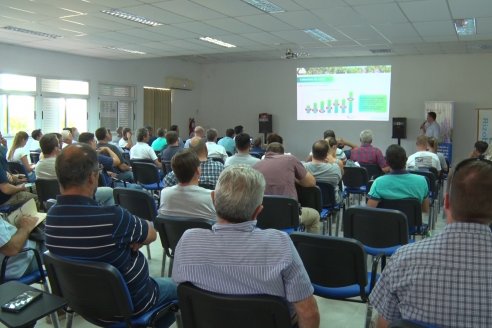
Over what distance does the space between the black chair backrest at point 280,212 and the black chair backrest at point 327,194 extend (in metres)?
1.09

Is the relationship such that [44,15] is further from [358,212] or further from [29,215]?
[358,212]

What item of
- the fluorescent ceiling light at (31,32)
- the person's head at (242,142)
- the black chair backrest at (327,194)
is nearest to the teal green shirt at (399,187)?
the black chair backrest at (327,194)

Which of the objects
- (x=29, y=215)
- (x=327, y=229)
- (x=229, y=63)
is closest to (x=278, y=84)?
(x=229, y=63)

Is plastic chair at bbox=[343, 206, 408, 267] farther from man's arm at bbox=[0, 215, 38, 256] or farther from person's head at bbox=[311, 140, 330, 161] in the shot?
man's arm at bbox=[0, 215, 38, 256]

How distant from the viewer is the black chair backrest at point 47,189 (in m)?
→ 4.22

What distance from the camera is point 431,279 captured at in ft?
4.54

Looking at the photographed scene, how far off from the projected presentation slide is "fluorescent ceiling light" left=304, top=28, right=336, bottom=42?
3.61 m

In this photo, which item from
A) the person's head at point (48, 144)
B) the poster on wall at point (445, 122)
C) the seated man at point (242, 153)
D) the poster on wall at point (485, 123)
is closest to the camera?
the person's head at point (48, 144)

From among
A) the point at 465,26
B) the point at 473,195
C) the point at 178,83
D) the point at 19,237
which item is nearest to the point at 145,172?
the point at 19,237

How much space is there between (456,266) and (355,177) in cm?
460

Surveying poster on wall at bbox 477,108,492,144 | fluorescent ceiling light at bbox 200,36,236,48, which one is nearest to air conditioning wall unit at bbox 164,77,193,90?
fluorescent ceiling light at bbox 200,36,236,48

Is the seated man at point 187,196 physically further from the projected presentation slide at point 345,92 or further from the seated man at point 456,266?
the projected presentation slide at point 345,92

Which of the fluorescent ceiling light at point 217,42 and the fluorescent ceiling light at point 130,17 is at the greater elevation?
the fluorescent ceiling light at point 217,42

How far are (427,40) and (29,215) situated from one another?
8.48 m
